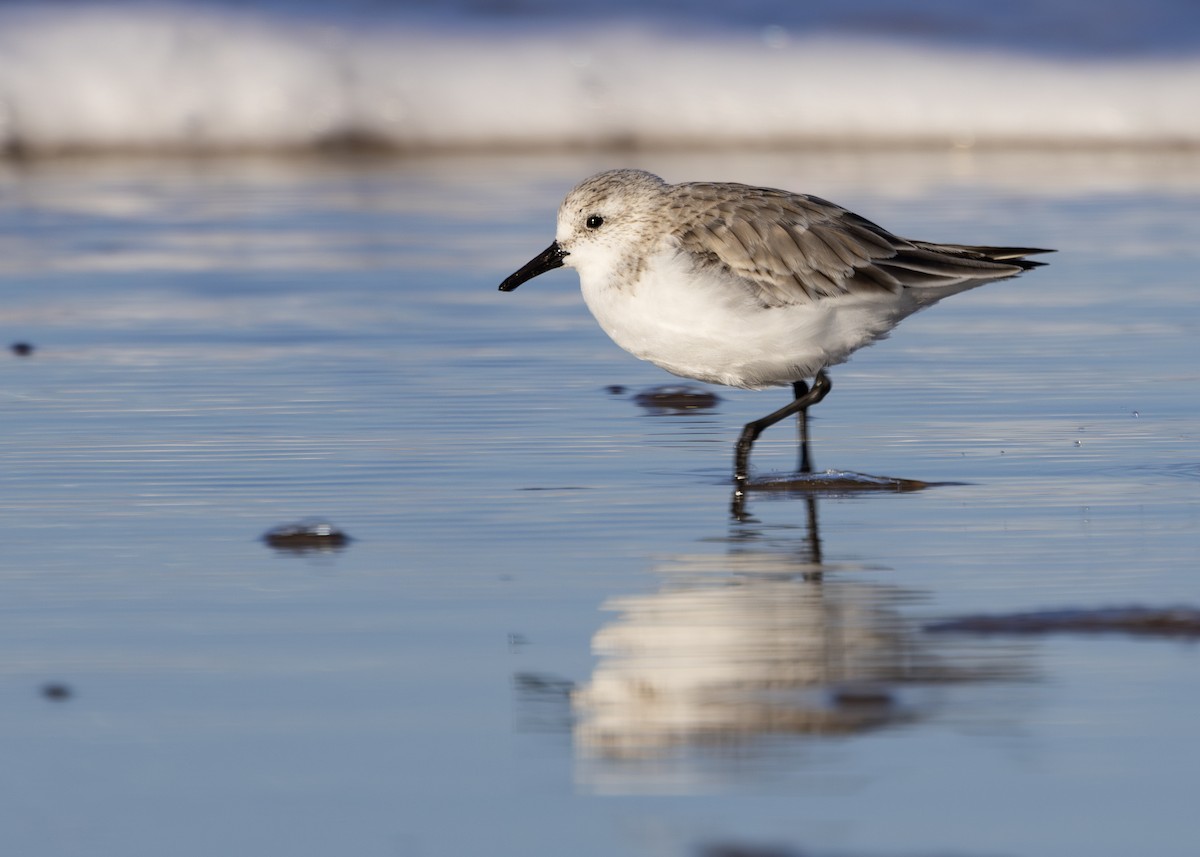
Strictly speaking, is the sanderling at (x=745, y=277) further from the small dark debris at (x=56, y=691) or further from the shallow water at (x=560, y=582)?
the small dark debris at (x=56, y=691)

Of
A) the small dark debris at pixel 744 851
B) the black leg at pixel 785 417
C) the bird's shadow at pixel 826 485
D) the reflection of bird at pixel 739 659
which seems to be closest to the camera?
the small dark debris at pixel 744 851

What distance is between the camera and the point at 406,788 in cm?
278

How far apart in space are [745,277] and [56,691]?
7.86 feet

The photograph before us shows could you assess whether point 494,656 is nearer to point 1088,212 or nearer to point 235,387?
point 235,387

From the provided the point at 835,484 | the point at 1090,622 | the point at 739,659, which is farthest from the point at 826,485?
the point at 739,659

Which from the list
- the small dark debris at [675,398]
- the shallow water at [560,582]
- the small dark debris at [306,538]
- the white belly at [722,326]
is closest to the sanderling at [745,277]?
the white belly at [722,326]

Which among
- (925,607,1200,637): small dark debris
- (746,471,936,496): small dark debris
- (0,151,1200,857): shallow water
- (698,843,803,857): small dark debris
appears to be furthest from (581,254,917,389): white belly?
(698,843,803,857): small dark debris

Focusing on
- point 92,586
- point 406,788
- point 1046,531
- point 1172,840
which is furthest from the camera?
point 1046,531

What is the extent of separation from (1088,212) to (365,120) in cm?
591

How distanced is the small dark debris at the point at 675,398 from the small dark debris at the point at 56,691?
9.38ft

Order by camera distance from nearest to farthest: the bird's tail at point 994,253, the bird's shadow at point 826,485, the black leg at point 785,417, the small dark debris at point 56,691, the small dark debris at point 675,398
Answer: the small dark debris at point 56,691 < the bird's shadow at point 826,485 < the black leg at point 785,417 < the bird's tail at point 994,253 < the small dark debris at point 675,398

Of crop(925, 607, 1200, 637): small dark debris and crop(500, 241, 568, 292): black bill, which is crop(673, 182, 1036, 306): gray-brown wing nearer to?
crop(500, 241, 568, 292): black bill

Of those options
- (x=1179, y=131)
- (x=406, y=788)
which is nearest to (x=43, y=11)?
(x=1179, y=131)

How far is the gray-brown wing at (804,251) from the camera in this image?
5215 millimetres
